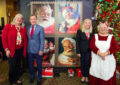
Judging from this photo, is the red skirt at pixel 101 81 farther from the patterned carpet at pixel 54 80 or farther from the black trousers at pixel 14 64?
the black trousers at pixel 14 64

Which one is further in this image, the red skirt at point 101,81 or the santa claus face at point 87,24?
the santa claus face at point 87,24

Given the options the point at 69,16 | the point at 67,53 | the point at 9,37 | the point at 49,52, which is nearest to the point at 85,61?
the point at 67,53

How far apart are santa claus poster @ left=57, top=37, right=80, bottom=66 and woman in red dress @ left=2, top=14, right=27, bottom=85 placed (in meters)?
1.12

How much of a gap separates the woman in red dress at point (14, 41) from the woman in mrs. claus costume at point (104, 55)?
1.43 meters

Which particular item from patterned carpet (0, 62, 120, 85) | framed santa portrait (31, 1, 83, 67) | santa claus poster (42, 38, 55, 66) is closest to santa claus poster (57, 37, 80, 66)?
framed santa portrait (31, 1, 83, 67)

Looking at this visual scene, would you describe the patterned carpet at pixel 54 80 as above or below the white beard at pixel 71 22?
below

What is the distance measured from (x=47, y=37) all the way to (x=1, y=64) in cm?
195

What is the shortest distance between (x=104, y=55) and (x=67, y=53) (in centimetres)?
145

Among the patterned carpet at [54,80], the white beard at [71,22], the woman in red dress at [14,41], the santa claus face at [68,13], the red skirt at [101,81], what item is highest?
the santa claus face at [68,13]

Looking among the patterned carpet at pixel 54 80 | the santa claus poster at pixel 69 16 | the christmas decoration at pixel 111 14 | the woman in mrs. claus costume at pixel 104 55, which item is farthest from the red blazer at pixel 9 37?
the christmas decoration at pixel 111 14

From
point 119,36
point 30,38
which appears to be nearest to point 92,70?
point 119,36

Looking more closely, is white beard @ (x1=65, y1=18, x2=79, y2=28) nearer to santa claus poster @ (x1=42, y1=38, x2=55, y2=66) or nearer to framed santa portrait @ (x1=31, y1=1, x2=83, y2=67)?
framed santa portrait @ (x1=31, y1=1, x2=83, y2=67)

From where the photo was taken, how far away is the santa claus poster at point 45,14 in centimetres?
347

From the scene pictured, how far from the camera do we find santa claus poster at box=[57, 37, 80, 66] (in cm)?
363
